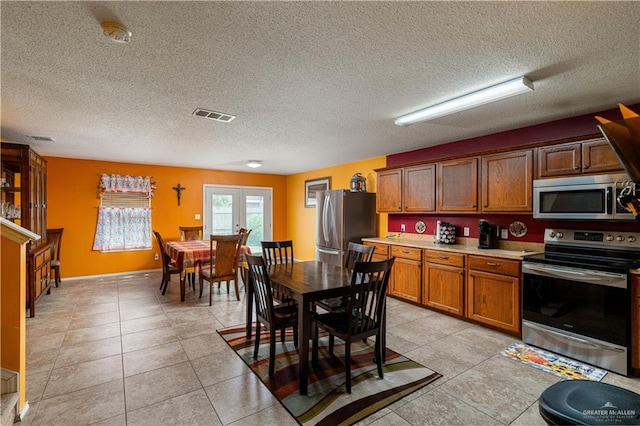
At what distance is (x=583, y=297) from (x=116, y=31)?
4.09m

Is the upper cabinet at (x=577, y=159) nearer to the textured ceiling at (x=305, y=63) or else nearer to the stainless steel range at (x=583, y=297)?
the textured ceiling at (x=305, y=63)

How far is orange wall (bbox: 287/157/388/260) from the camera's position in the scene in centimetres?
580

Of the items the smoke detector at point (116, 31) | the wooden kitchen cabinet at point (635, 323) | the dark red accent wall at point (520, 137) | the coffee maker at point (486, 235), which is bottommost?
the wooden kitchen cabinet at point (635, 323)

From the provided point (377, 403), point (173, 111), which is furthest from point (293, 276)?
point (173, 111)

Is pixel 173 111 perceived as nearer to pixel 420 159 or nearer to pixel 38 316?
pixel 38 316

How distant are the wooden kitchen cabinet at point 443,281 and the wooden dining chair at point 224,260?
8.98 feet

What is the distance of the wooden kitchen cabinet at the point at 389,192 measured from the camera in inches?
193

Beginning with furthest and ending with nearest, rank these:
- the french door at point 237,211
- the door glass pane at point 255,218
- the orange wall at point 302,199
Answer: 1. the door glass pane at point 255,218
2. the french door at point 237,211
3. the orange wall at point 302,199

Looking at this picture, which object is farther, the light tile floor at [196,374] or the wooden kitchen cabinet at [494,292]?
the wooden kitchen cabinet at [494,292]

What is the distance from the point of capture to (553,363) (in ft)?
8.95

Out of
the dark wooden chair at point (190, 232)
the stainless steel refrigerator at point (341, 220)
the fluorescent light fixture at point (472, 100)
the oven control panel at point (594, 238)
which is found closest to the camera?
the fluorescent light fixture at point (472, 100)

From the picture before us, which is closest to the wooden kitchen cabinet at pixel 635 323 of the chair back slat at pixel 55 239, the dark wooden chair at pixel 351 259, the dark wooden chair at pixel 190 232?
the dark wooden chair at pixel 351 259

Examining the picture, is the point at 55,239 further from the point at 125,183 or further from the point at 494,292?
the point at 494,292

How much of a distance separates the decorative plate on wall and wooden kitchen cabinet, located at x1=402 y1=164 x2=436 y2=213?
0.98 m
